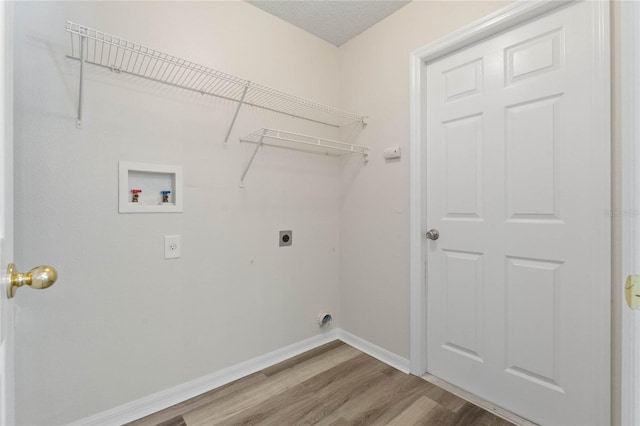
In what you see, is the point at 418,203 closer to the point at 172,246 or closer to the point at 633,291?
the point at 633,291

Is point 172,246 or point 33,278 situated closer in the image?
point 33,278

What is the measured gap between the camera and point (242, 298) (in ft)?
6.19

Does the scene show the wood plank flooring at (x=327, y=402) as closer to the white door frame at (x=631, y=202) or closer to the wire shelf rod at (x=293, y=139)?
the white door frame at (x=631, y=202)

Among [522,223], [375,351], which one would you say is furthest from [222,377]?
[522,223]

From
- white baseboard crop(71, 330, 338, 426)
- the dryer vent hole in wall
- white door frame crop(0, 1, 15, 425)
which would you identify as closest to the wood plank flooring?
white baseboard crop(71, 330, 338, 426)

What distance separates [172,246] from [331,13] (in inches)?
72.3

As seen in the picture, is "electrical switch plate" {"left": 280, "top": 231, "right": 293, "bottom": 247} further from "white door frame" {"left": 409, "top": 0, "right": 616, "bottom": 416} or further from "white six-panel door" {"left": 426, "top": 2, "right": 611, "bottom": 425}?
"white six-panel door" {"left": 426, "top": 2, "right": 611, "bottom": 425}

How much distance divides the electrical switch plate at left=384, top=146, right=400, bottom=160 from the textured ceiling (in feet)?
3.06

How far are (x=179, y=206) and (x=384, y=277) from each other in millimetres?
1424

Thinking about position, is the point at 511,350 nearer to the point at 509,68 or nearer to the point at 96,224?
the point at 509,68

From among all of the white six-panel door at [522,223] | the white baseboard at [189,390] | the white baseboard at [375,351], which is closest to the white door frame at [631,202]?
the white six-panel door at [522,223]

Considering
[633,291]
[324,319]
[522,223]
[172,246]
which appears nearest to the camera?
[633,291]

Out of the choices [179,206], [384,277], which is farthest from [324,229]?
[179,206]

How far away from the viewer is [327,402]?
5.32 ft
